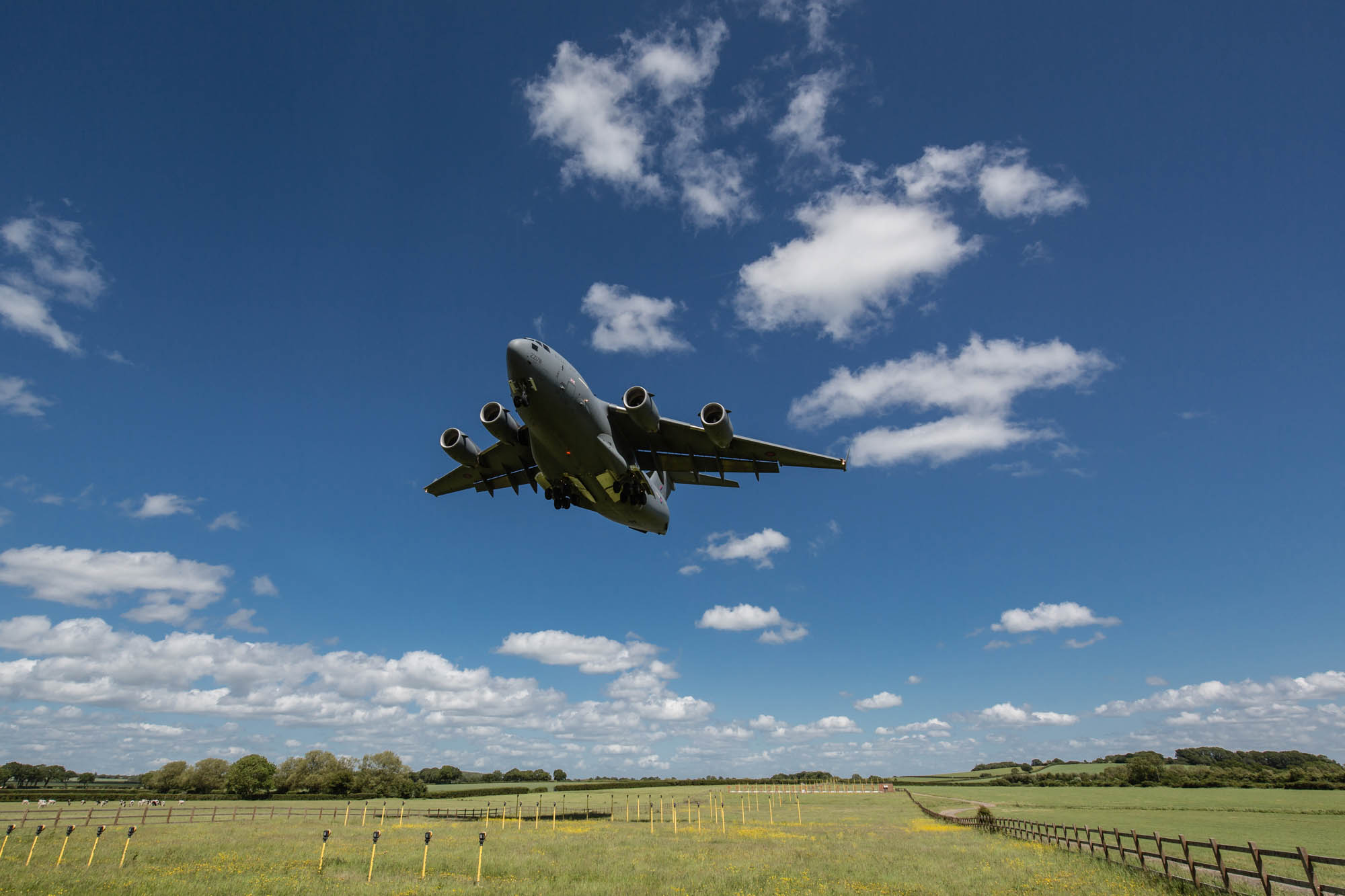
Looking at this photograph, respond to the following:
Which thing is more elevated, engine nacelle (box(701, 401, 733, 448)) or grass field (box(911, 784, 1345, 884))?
engine nacelle (box(701, 401, 733, 448))

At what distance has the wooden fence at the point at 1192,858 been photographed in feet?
38.9

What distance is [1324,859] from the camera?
11.0 metres

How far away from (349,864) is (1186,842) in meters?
26.2

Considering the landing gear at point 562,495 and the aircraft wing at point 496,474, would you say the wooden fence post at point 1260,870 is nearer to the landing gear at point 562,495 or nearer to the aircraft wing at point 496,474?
the landing gear at point 562,495

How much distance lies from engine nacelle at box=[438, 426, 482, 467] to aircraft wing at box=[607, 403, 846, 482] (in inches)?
193

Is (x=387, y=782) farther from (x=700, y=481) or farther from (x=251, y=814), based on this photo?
(x=700, y=481)

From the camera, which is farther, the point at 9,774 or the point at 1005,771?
the point at 1005,771

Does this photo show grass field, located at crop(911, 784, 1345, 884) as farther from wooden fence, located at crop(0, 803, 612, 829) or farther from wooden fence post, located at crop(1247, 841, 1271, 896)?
wooden fence, located at crop(0, 803, 612, 829)

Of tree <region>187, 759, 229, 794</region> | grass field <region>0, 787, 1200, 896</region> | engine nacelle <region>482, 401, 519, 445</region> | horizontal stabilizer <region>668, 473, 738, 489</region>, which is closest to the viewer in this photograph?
grass field <region>0, 787, 1200, 896</region>

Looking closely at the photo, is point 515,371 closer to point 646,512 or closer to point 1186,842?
point 646,512

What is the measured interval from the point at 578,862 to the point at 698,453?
15728 mm

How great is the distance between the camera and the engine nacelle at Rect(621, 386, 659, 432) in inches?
720

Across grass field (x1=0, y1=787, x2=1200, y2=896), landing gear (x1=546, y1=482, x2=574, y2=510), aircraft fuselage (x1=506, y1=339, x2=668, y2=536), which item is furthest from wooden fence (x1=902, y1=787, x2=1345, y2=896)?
landing gear (x1=546, y1=482, x2=574, y2=510)

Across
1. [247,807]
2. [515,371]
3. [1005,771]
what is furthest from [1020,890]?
[1005,771]
